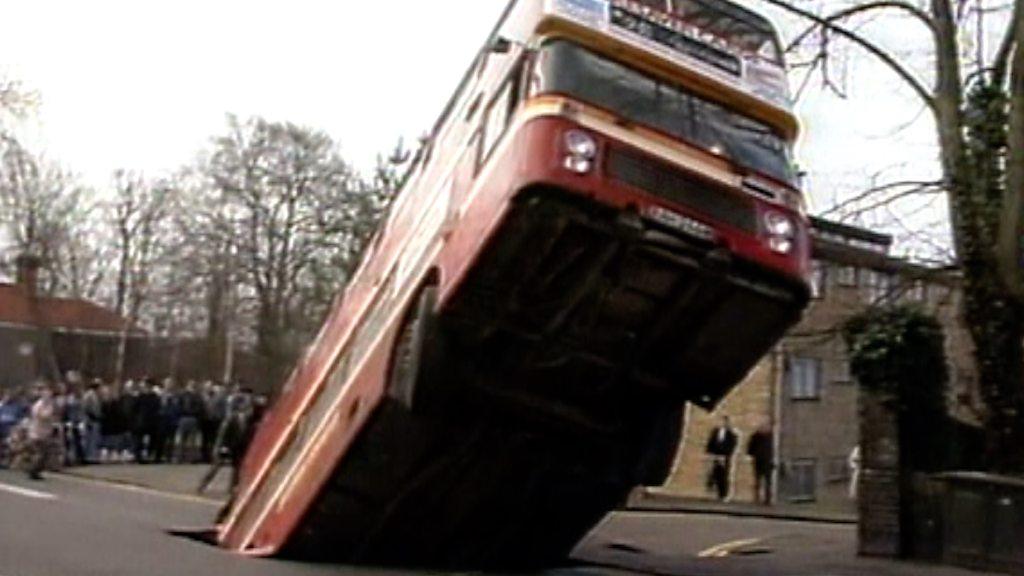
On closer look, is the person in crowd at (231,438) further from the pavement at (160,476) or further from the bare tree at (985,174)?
the bare tree at (985,174)

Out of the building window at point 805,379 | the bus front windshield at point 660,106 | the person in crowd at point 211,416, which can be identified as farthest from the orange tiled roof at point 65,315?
the bus front windshield at point 660,106

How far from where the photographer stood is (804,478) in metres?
49.1

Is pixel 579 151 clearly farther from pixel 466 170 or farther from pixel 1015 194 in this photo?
pixel 1015 194

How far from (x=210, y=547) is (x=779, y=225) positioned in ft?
23.7

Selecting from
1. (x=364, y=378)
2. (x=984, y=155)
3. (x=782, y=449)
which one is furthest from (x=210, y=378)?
(x=364, y=378)

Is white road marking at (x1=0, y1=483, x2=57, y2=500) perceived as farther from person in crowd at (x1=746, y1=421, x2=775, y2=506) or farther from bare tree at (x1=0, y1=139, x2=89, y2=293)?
bare tree at (x1=0, y1=139, x2=89, y2=293)

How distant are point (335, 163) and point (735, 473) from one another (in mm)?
28036

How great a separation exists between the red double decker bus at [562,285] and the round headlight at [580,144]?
0.06 ft

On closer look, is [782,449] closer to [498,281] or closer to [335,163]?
[335,163]

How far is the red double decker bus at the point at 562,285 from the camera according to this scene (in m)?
13.5

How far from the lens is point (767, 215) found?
13992 millimetres

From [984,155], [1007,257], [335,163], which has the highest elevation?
[335,163]

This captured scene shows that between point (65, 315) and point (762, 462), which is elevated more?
point (65, 315)

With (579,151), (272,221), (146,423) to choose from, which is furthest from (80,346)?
(579,151)
